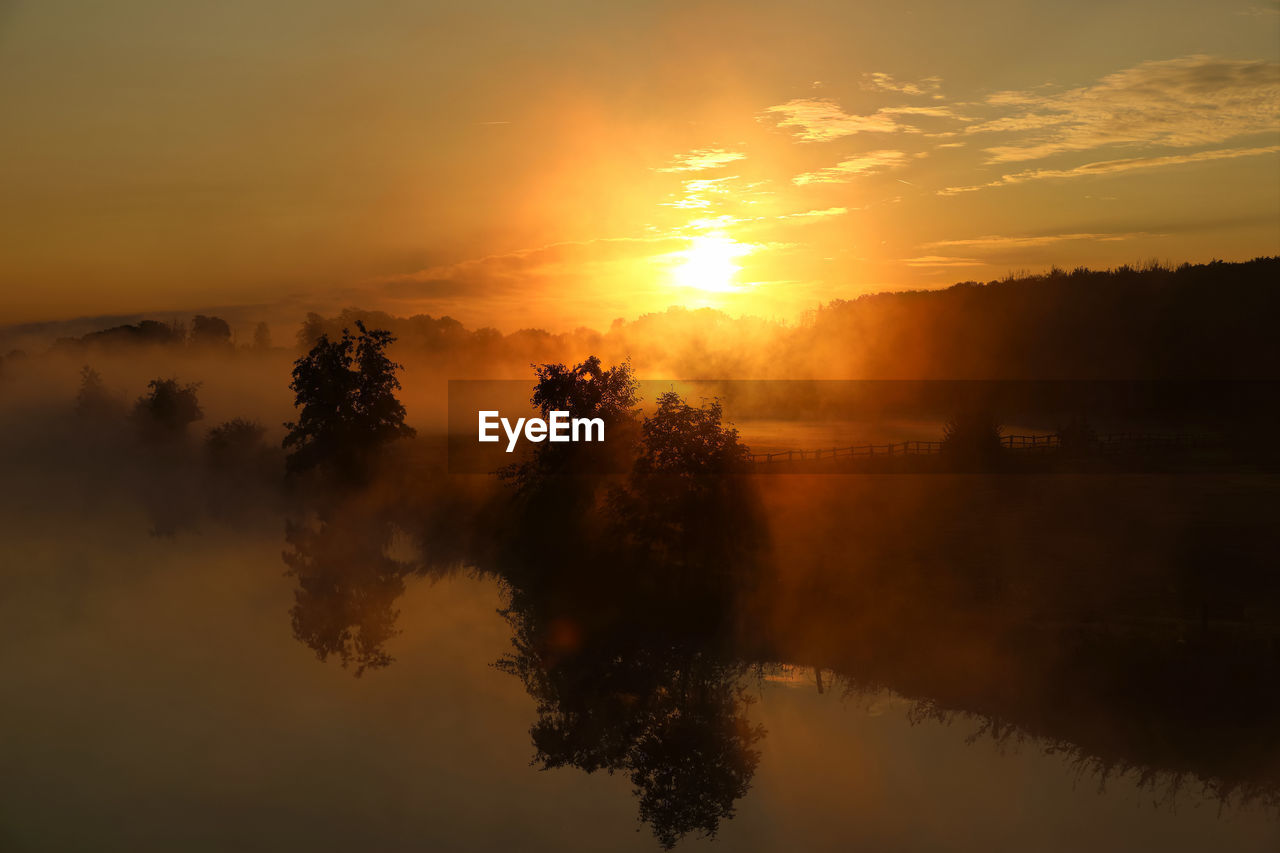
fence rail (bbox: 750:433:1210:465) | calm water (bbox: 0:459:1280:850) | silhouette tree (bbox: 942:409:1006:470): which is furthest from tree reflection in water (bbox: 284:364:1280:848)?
fence rail (bbox: 750:433:1210:465)

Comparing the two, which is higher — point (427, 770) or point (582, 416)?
point (582, 416)

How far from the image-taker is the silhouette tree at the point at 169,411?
129750 millimetres

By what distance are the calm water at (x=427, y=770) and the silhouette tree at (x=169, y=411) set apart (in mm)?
86705

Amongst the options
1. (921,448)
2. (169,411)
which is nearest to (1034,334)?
(921,448)

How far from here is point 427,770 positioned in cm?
3266

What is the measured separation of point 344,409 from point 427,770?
54.6m

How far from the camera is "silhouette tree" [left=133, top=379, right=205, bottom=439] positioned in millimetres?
129750

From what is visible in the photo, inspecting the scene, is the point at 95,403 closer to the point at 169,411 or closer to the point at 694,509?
the point at 169,411

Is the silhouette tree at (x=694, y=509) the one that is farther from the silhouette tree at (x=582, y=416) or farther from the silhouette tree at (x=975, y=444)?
the silhouette tree at (x=975, y=444)

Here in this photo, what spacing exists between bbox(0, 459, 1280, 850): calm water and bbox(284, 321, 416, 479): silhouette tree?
32310mm

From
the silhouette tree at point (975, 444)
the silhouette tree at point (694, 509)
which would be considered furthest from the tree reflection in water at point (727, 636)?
the silhouette tree at point (975, 444)

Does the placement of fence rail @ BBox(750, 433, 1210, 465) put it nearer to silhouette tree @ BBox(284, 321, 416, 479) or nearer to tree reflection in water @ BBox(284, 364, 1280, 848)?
tree reflection in water @ BBox(284, 364, 1280, 848)

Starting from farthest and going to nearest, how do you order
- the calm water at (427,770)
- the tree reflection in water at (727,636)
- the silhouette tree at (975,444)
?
the silhouette tree at (975,444) → the tree reflection in water at (727,636) → the calm water at (427,770)

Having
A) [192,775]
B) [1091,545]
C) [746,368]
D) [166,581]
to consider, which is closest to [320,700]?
[192,775]
